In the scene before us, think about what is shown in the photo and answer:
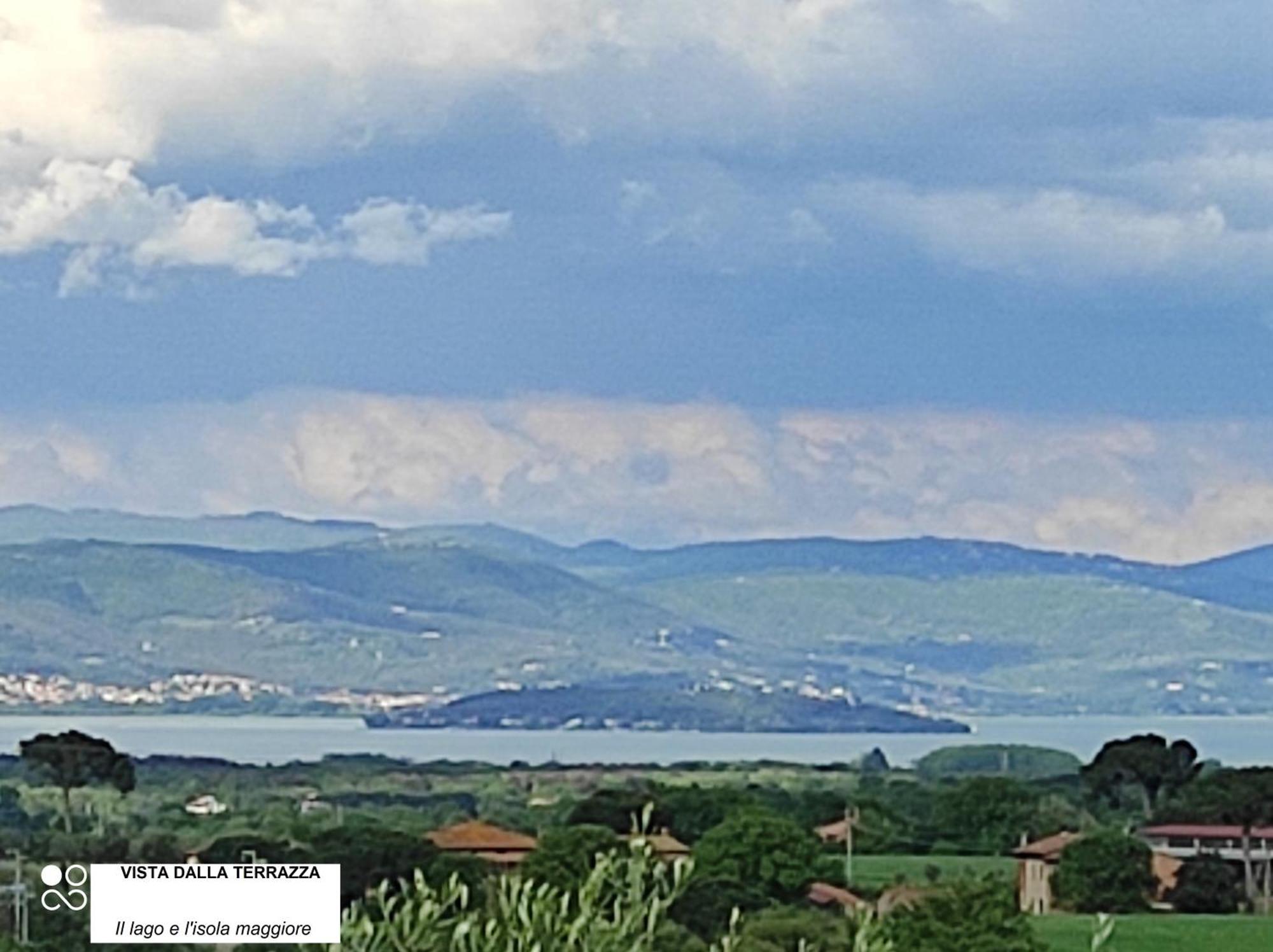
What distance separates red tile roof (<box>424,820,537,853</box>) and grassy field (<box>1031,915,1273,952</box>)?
3.39 metres

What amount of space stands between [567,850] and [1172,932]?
6.32m

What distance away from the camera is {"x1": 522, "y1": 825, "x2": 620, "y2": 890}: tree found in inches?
483

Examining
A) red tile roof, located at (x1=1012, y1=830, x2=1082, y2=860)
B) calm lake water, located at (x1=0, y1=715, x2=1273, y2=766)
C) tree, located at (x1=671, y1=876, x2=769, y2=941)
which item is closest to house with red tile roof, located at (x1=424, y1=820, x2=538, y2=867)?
tree, located at (x1=671, y1=876, x2=769, y2=941)

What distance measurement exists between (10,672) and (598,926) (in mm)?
46260

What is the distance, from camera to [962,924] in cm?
1625

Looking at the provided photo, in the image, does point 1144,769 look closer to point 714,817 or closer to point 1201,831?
point 1201,831

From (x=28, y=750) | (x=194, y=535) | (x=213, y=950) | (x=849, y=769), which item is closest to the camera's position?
(x=213, y=950)

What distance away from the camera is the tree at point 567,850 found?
12.3 m

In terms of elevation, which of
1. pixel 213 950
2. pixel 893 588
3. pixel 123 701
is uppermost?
pixel 893 588

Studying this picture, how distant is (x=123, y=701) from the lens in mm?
51688

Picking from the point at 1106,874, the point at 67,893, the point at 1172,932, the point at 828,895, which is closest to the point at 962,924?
the point at 828,895

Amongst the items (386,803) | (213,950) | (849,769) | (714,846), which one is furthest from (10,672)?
(213,950)

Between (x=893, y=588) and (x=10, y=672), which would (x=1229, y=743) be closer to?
(x=10, y=672)

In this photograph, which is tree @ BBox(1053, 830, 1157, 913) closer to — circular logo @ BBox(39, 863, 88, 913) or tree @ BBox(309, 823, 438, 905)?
tree @ BBox(309, 823, 438, 905)
